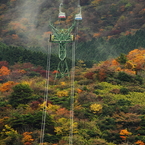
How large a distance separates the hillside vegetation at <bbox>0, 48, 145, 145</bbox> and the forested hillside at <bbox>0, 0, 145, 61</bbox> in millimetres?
33020

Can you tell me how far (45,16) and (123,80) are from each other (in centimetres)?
7000

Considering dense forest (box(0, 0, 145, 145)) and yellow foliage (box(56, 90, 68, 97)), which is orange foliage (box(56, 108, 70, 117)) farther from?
yellow foliage (box(56, 90, 68, 97))

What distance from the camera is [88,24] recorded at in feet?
407

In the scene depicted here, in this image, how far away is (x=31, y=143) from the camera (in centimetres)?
4431

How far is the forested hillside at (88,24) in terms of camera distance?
100806mm

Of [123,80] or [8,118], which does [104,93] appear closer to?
[123,80]

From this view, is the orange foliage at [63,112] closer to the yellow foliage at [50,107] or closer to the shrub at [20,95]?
the yellow foliage at [50,107]

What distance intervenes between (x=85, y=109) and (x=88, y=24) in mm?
73952

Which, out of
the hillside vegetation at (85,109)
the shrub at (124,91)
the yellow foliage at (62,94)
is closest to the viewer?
the hillside vegetation at (85,109)

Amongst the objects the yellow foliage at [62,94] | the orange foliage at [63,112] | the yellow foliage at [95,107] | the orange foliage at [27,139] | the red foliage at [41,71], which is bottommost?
the orange foliage at [27,139]

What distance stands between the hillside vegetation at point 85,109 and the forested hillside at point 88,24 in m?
33.0

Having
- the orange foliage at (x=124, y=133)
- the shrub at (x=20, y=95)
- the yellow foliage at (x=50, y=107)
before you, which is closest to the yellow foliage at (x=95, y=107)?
the yellow foliage at (x=50, y=107)

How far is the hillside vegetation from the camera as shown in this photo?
150 ft

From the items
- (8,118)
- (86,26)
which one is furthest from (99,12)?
(8,118)
